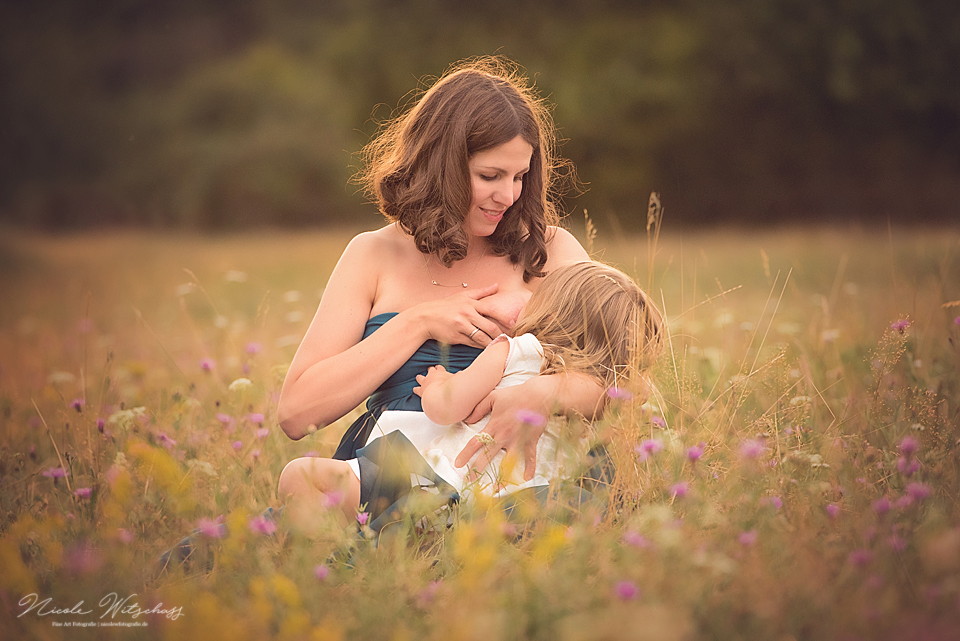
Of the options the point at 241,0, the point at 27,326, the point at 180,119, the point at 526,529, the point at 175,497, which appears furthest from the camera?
the point at 241,0

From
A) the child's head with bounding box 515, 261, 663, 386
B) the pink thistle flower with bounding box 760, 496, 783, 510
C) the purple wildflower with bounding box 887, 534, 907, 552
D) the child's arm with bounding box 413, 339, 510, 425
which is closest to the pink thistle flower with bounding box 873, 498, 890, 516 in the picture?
the purple wildflower with bounding box 887, 534, 907, 552

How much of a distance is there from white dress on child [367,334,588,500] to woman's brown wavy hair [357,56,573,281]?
525 mm

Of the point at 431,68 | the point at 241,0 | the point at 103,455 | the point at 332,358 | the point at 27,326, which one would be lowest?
the point at 27,326

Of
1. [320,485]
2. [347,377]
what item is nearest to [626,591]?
[320,485]

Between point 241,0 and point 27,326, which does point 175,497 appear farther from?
point 241,0

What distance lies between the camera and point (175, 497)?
179cm

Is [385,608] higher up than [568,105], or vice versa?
[568,105]

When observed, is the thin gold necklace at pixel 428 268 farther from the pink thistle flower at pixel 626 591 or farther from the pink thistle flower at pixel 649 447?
the pink thistle flower at pixel 626 591

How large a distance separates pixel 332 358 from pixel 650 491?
3.42 ft

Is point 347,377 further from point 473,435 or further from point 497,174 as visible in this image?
point 497,174

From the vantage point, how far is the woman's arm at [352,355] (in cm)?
240

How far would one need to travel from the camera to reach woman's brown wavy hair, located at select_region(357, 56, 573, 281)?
2547mm

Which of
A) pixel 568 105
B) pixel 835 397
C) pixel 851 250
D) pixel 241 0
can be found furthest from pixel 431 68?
pixel 835 397

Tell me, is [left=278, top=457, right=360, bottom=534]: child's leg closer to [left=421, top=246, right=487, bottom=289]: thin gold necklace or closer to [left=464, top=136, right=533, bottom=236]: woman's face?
[left=421, top=246, right=487, bottom=289]: thin gold necklace
